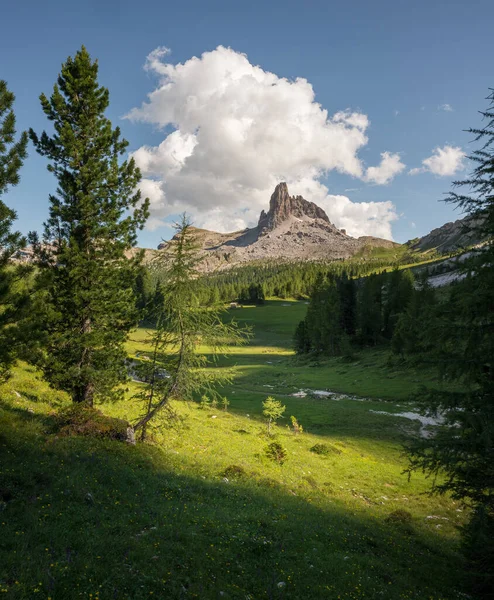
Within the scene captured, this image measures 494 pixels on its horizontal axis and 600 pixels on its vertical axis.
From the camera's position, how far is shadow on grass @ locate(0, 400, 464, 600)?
25.4ft

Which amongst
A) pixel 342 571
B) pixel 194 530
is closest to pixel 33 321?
pixel 194 530

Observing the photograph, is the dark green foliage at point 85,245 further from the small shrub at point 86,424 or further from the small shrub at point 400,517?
the small shrub at point 400,517

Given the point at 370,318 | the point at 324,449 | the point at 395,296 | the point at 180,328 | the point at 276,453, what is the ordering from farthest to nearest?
the point at 395,296
the point at 370,318
the point at 324,449
the point at 276,453
the point at 180,328

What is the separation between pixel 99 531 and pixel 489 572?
11865mm

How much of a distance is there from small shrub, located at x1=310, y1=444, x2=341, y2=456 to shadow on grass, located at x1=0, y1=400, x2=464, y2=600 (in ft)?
31.7

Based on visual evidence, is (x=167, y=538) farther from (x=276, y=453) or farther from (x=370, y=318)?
(x=370, y=318)

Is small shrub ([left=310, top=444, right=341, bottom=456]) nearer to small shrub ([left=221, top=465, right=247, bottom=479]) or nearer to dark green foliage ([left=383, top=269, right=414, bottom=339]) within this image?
small shrub ([left=221, top=465, right=247, bottom=479])

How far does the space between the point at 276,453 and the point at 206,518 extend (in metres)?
12.6

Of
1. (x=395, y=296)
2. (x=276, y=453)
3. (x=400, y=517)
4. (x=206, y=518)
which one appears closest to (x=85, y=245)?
(x=206, y=518)

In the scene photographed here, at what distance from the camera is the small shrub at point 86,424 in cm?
1667

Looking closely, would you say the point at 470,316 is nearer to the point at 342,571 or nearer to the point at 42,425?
the point at 342,571

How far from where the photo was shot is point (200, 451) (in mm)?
21906

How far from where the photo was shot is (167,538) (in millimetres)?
9859

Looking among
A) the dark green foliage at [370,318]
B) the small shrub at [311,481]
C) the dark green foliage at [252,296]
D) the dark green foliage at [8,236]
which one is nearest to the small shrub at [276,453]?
the small shrub at [311,481]
